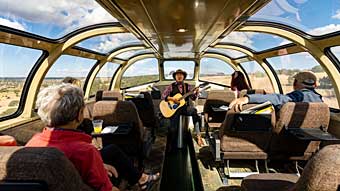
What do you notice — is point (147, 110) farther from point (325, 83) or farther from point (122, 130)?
point (325, 83)

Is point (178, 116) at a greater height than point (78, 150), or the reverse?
point (78, 150)

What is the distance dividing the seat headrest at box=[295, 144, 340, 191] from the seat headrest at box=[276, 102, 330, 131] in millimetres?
2126

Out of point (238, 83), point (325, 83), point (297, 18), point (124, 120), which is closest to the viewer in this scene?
point (124, 120)

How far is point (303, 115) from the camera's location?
334cm

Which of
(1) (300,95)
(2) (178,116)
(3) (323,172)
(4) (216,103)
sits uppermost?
(1) (300,95)

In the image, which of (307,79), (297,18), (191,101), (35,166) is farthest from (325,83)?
(35,166)

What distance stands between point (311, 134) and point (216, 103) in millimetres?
3203

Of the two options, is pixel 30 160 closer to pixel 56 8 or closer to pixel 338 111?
pixel 56 8

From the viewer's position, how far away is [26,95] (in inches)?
207

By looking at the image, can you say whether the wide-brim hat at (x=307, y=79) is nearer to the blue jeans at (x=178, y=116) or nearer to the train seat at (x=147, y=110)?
the blue jeans at (x=178, y=116)

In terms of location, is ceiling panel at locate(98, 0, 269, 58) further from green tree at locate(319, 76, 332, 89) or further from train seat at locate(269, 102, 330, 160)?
green tree at locate(319, 76, 332, 89)

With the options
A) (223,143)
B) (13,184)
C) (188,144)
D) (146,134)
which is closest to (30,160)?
(13,184)

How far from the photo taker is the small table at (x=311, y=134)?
305 cm

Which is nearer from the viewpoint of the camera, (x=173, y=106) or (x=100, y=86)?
(x=173, y=106)
